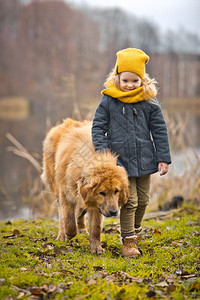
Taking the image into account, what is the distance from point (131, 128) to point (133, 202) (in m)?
0.84

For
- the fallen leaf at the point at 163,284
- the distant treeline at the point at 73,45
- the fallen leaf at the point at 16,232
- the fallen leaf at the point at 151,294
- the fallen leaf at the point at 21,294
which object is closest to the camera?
the fallen leaf at the point at 21,294

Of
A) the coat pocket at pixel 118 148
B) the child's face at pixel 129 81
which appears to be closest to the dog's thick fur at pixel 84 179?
the coat pocket at pixel 118 148

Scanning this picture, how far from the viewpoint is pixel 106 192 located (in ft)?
11.4

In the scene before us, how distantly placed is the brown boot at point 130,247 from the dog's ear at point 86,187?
2.26 ft

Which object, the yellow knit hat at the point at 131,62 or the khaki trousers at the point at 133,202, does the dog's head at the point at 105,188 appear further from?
the yellow knit hat at the point at 131,62

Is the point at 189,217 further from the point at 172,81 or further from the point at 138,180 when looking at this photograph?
the point at 172,81

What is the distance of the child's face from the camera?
12.5ft

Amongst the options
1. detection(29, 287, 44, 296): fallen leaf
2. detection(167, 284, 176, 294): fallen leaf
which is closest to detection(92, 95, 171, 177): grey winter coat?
detection(167, 284, 176, 294): fallen leaf

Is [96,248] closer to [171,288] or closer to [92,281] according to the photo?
[92,281]

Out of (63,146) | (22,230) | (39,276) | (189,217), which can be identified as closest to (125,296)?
(39,276)

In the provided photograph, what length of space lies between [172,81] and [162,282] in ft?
112

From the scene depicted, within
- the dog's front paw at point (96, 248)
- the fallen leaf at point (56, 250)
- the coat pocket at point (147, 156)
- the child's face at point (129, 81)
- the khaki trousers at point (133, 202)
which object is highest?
the child's face at point (129, 81)

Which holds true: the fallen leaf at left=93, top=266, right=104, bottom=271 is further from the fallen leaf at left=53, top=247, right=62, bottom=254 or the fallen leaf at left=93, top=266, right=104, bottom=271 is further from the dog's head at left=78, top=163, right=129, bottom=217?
the fallen leaf at left=53, top=247, right=62, bottom=254

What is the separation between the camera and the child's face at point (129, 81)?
3820mm
